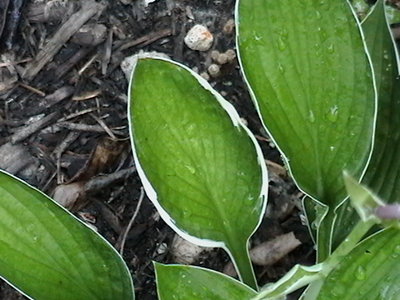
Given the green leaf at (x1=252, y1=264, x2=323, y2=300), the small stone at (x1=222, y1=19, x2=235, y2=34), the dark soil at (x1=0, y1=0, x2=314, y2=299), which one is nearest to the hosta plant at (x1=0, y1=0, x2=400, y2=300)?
the green leaf at (x1=252, y1=264, x2=323, y2=300)

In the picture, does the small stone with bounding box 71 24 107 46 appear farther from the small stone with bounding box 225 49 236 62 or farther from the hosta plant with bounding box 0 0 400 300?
the hosta plant with bounding box 0 0 400 300

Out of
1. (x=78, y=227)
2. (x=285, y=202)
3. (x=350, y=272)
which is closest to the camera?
(x=350, y=272)

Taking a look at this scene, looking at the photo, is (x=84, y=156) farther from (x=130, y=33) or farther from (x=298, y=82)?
(x=298, y=82)

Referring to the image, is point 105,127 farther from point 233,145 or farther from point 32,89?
point 233,145

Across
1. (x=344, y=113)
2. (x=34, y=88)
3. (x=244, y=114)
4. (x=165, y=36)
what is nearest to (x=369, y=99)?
(x=344, y=113)

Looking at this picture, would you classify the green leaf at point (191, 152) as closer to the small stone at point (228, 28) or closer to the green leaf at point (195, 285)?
the green leaf at point (195, 285)

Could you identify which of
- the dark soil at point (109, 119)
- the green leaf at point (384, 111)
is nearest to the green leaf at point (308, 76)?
the green leaf at point (384, 111)
